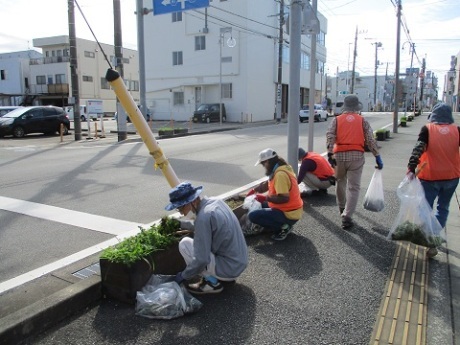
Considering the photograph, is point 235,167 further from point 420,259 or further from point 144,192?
point 420,259

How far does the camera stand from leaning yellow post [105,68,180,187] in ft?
12.0

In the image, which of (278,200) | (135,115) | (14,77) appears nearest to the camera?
(135,115)

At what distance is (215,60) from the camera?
35.3m

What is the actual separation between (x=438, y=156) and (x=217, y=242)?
2.81 m

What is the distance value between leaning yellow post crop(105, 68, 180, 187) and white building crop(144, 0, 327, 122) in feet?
96.4

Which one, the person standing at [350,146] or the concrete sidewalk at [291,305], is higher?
the person standing at [350,146]

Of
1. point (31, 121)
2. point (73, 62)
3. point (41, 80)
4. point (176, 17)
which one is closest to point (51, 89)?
point (41, 80)

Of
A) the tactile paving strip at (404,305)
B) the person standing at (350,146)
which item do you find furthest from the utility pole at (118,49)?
the tactile paving strip at (404,305)

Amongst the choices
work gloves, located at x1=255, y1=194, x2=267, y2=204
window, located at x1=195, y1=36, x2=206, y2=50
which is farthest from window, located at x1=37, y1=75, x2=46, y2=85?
work gloves, located at x1=255, y1=194, x2=267, y2=204

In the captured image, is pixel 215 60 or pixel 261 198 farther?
pixel 215 60

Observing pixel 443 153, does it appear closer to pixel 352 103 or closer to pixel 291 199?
pixel 352 103

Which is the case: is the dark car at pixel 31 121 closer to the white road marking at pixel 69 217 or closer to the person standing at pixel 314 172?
the white road marking at pixel 69 217

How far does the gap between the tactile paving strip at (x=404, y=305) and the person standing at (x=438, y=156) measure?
0.36m

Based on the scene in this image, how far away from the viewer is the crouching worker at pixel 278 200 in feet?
15.8
